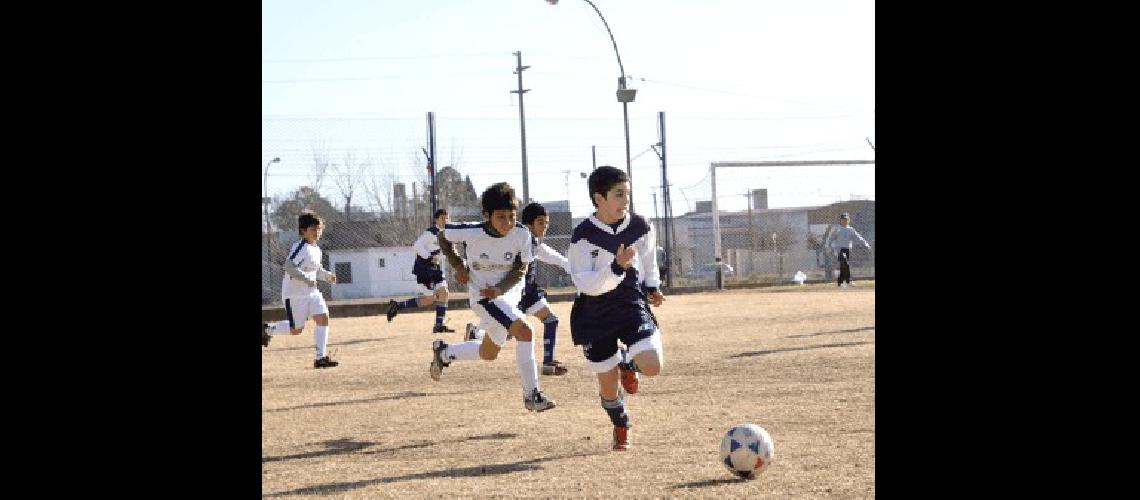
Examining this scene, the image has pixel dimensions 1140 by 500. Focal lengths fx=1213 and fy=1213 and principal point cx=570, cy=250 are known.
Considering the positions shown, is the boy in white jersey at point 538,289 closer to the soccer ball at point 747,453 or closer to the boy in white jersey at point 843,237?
the soccer ball at point 747,453

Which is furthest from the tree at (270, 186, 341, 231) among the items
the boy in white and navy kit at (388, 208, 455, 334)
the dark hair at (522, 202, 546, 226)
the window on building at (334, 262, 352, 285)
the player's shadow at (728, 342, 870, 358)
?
the dark hair at (522, 202, 546, 226)

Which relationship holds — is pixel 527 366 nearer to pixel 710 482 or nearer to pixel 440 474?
pixel 440 474

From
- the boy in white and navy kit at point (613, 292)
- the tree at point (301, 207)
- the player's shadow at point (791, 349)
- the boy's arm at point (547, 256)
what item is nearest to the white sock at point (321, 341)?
the boy's arm at point (547, 256)

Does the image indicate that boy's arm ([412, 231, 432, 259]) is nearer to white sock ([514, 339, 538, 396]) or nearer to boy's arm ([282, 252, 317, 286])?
boy's arm ([282, 252, 317, 286])

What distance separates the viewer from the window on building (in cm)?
5194

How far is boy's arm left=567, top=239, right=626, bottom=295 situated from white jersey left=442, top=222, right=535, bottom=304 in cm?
199

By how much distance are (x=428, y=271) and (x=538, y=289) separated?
7475 mm

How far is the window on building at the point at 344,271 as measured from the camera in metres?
51.9

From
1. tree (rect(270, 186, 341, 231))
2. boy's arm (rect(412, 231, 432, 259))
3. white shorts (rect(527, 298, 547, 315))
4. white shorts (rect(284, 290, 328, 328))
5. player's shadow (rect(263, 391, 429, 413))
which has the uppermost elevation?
tree (rect(270, 186, 341, 231))

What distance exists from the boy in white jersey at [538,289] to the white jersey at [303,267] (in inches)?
138
